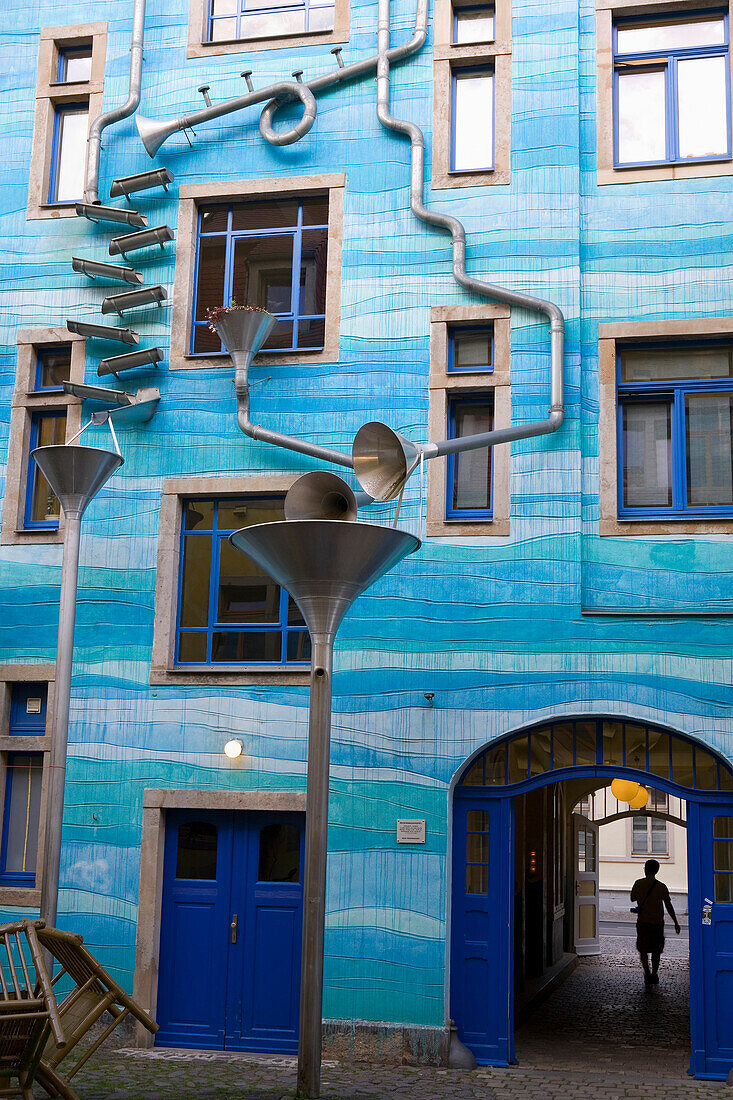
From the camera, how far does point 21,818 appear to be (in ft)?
44.1

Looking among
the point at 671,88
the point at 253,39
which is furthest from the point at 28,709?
the point at 671,88

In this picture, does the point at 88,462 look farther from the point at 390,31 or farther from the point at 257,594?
the point at 390,31

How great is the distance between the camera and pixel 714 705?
1188cm

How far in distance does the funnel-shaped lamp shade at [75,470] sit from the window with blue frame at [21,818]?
10.9 feet

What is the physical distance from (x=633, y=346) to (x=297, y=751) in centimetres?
543

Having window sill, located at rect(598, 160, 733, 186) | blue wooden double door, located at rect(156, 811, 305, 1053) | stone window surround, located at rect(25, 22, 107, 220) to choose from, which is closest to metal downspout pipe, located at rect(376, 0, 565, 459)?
window sill, located at rect(598, 160, 733, 186)

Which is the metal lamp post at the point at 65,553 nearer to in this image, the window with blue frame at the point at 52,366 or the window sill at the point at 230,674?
the window sill at the point at 230,674

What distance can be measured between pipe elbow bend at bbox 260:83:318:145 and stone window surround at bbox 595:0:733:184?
10.2 feet

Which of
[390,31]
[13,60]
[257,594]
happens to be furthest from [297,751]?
[13,60]

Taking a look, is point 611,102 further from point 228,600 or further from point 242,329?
point 228,600

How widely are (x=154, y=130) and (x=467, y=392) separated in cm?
467

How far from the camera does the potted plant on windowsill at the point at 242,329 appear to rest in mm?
12992

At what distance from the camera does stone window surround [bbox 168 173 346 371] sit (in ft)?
44.2

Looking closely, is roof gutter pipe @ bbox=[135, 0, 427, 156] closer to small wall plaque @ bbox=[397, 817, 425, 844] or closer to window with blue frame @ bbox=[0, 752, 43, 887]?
window with blue frame @ bbox=[0, 752, 43, 887]
